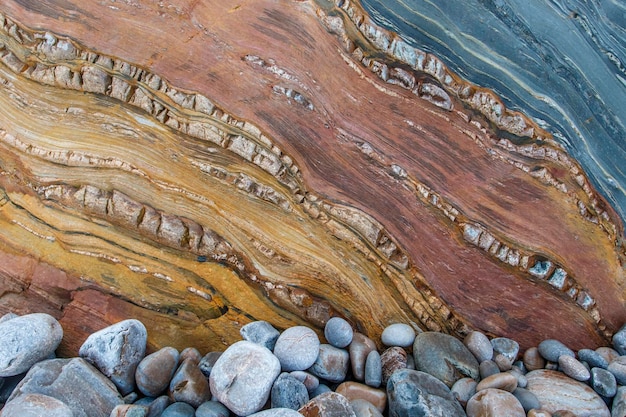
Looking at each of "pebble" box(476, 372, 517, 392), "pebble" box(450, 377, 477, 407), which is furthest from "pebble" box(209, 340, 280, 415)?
"pebble" box(476, 372, 517, 392)

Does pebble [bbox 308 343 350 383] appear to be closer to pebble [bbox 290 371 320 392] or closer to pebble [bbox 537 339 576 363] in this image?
pebble [bbox 290 371 320 392]

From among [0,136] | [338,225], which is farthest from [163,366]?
[0,136]

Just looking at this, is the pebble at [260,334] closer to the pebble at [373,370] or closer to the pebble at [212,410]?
the pebble at [212,410]

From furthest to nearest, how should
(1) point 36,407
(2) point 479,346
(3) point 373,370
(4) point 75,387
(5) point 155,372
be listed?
1. (2) point 479,346
2. (3) point 373,370
3. (5) point 155,372
4. (4) point 75,387
5. (1) point 36,407

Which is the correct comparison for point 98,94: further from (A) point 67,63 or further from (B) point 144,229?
(B) point 144,229

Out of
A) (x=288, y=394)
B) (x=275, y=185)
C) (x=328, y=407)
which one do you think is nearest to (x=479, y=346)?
(x=328, y=407)

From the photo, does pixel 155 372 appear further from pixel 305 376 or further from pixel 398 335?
pixel 398 335

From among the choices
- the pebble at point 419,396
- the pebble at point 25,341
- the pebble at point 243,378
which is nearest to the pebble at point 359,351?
the pebble at point 419,396
